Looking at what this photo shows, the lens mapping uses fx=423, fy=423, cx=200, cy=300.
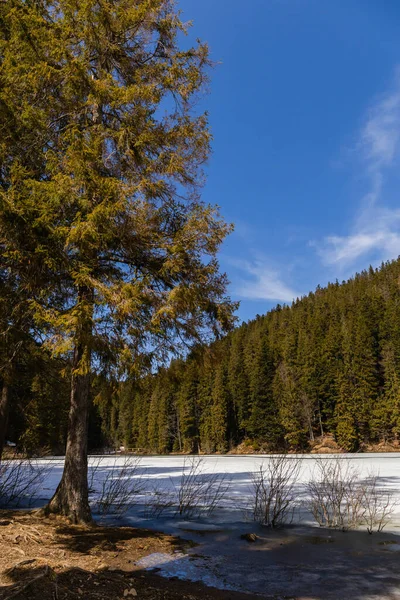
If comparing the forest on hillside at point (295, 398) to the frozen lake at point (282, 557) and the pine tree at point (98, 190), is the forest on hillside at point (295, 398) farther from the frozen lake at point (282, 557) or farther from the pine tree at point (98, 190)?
the pine tree at point (98, 190)

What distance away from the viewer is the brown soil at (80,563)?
3.59 meters

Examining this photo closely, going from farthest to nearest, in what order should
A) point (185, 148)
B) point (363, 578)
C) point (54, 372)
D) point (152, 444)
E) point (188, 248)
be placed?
point (152, 444), point (54, 372), point (185, 148), point (188, 248), point (363, 578)

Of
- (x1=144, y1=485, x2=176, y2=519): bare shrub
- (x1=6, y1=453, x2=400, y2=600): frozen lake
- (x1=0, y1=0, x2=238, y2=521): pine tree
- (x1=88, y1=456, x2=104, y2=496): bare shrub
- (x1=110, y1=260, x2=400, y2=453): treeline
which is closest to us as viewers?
(x1=6, y1=453, x2=400, y2=600): frozen lake

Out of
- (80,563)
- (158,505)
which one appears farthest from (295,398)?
(80,563)

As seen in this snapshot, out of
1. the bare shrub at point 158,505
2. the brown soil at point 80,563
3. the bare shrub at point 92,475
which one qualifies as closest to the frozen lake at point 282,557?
the bare shrub at point 158,505

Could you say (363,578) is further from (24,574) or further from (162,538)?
(24,574)

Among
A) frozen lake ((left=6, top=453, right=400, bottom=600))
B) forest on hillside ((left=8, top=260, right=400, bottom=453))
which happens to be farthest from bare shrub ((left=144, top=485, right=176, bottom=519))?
forest on hillside ((left=8, top=260, right=400, bottom=453))

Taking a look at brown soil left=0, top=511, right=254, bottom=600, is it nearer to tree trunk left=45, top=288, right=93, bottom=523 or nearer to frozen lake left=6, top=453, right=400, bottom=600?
tree trunk left=45, top=288, right=93, bottom=523

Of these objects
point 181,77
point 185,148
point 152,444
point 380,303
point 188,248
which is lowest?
point 152,444

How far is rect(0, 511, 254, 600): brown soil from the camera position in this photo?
359 centimetres

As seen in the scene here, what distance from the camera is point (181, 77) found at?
817 centimetres

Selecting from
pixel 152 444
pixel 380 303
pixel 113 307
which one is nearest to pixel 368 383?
pixel 380 303

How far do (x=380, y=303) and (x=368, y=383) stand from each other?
811 inches

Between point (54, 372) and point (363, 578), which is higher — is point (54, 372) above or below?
above
